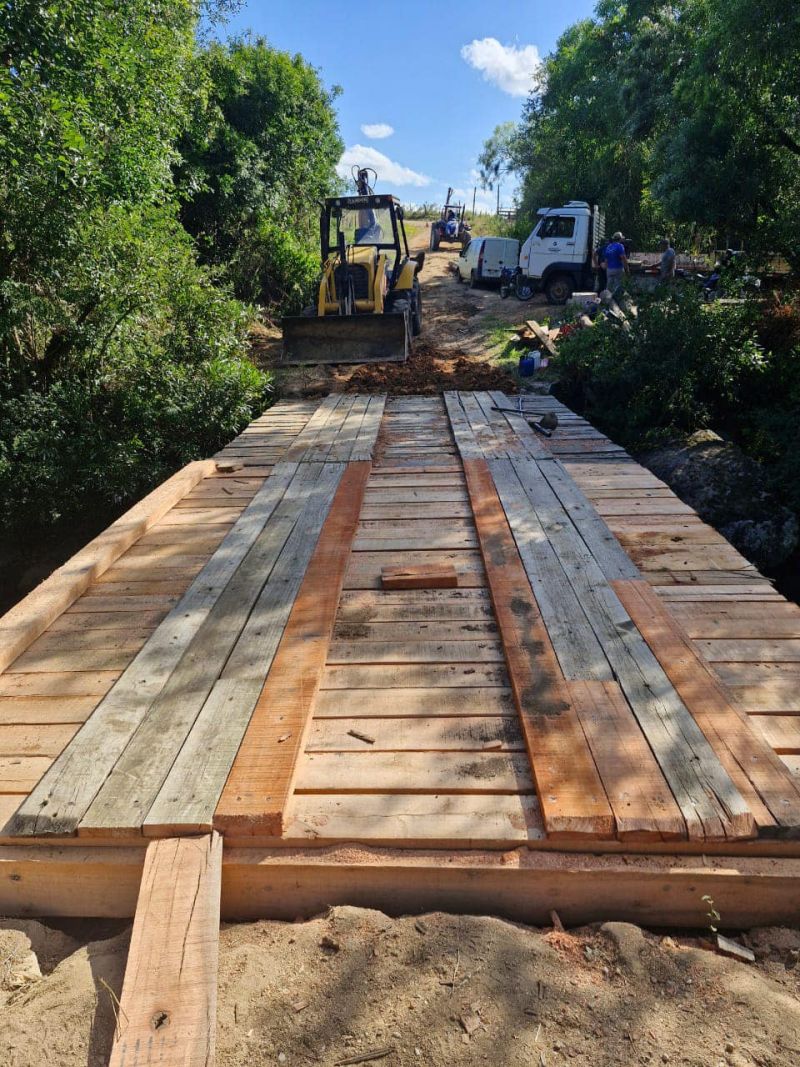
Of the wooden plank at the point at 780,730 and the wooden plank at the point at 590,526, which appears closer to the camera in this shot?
the wooden plank at the point at 780,730

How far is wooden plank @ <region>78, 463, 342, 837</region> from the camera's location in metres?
1.89

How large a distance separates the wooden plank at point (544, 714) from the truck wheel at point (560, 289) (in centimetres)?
1439

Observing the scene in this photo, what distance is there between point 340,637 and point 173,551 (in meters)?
1.39

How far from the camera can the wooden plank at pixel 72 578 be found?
9.08 feet

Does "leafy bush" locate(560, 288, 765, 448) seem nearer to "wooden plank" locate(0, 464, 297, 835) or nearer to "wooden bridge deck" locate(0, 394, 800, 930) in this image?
"wooden bridge deck" locate(0, 394, 800, 930)

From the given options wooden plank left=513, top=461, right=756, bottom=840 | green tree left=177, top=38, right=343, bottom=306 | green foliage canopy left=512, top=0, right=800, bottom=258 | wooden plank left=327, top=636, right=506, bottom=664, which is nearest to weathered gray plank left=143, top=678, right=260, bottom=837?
wooden plank left=327, top=636, right=506, bottom=664

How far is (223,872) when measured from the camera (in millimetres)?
1793

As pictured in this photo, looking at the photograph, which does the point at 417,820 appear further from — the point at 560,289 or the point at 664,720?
the point at 560,289

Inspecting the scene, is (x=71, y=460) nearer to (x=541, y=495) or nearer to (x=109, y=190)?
(x=109, y=190)

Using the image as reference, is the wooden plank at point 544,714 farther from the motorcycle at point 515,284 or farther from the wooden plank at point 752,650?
the motorcycle at point 515,284

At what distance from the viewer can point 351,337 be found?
1002 centimetres

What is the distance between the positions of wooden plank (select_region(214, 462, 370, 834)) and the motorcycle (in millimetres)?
14886

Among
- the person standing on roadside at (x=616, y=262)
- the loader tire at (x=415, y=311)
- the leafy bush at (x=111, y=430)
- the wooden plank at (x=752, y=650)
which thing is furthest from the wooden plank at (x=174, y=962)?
the person standing on roadside at (x=616, y=262)

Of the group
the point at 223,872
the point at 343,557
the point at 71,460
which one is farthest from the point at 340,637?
the point at 71,460
